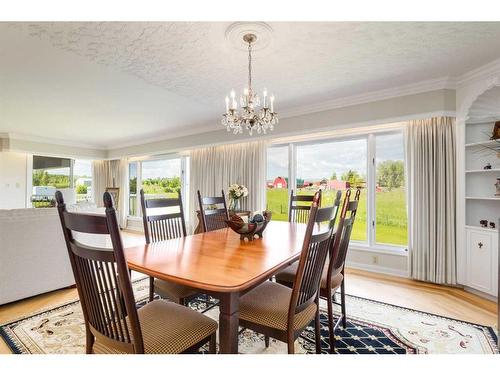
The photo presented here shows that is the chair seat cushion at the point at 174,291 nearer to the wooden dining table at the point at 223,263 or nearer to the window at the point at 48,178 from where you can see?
the wooden dining table at the point at 223,263

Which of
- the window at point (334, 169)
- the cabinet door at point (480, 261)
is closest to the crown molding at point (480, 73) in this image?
the window at point (334, 169)

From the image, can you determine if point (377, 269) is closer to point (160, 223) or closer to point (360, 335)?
point (360, 335)

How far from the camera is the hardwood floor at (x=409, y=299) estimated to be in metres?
2.36

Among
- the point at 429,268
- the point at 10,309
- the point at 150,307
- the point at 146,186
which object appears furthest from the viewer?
the point at 146,186

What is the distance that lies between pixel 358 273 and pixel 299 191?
1.55 m

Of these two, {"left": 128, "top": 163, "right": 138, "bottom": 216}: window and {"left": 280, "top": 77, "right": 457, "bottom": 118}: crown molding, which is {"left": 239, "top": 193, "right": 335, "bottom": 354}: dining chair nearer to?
{"left": 280, "top": 77, "right": 457, "bottom": 118}: crown molding

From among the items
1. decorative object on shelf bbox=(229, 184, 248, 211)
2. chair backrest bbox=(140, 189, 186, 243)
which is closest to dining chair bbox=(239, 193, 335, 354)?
chair backrest bbox=(140, 189, 186, 243)

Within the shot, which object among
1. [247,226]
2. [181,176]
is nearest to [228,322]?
[247,226]

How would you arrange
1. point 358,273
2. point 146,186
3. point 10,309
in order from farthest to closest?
point 146,186, point 358,273, point 10,309

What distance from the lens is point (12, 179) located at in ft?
20.2
